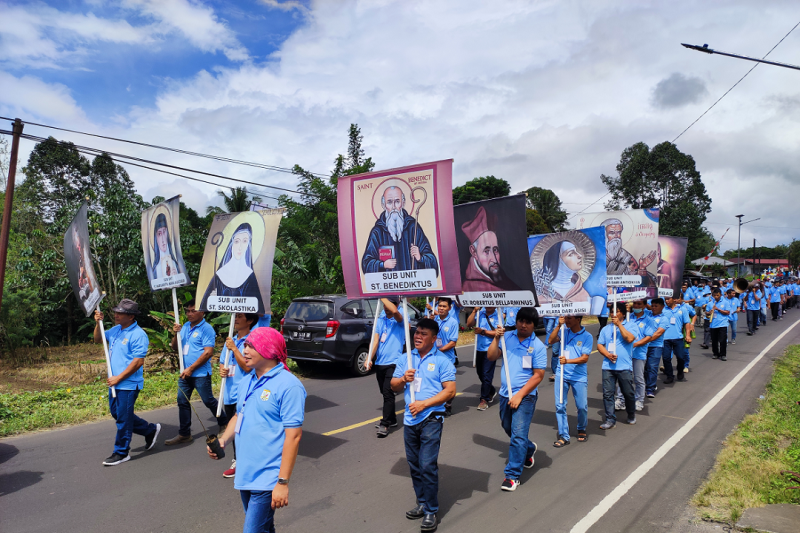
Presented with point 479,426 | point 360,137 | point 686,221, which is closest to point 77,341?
point 360,137

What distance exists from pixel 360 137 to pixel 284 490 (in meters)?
23.6

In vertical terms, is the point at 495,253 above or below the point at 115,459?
above

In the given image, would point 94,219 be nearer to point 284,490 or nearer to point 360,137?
point 360,137

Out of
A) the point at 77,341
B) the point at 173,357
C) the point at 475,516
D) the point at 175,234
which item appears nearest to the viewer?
the point at 475,516

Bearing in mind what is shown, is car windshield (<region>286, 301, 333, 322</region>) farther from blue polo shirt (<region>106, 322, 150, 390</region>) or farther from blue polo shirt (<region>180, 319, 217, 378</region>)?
blue polo shirt (<region>106, 322, 150, 390</region>)

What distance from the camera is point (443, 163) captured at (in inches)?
187

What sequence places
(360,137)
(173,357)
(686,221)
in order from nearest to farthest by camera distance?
(173,357) → (360,137) → (686,221)

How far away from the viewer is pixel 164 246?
6.86 metres

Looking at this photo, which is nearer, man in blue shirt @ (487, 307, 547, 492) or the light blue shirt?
man in blue shirt @ (487, 307, 547, 492)

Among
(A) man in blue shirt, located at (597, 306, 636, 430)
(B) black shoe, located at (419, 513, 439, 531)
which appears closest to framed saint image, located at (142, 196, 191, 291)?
(B) black shoe, located at (419, 513, 439, 531)

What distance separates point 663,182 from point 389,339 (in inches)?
1797

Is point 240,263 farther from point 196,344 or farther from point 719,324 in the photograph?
Answer: point 719,324

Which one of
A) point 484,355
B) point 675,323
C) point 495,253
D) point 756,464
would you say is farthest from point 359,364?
point 756,464

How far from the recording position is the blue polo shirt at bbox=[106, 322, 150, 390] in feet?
18.9
